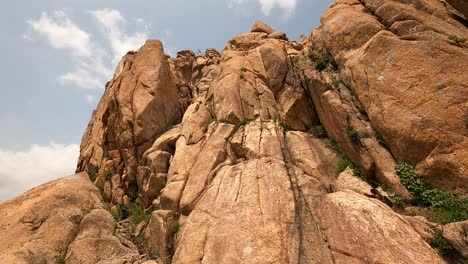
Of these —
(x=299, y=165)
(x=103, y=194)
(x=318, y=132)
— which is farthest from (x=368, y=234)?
(x=103, y=194)

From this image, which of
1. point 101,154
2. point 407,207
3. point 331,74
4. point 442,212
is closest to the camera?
point 442,212

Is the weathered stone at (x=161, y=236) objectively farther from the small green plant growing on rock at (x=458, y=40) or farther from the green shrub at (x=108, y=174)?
the small green plant growing on rock at (x=458, y=40)

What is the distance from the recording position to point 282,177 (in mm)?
17547

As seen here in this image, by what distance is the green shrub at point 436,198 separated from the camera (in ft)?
45.3

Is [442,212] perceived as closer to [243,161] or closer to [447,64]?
[447,64]

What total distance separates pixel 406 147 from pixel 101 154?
2872 centimetres

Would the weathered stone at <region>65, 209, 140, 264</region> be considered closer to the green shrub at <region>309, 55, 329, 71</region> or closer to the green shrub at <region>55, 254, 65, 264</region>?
the green shrub at <region>55, 254, 65, 264</region>

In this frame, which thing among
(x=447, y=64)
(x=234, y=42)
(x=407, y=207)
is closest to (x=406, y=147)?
(x=407, y=207)

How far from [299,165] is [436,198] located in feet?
24.4

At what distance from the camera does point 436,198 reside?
14.8 m

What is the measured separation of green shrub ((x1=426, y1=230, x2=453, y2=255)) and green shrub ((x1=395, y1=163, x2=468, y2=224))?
1.33 meters

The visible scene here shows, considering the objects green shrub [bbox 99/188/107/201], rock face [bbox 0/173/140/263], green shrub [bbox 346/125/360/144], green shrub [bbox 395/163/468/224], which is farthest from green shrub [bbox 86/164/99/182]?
green shrub [bbox 395/163/468/224]

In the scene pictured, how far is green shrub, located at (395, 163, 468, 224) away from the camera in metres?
13.8

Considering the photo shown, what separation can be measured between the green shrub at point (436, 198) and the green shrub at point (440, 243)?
1.33 metres
